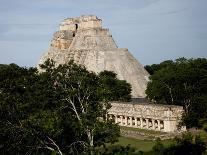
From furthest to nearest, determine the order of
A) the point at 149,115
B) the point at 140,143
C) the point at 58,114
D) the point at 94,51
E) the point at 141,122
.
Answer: the point at 94,51 < the point at 141,122 < the point at 149,115 < the point at 140,143 < the point at 58,114

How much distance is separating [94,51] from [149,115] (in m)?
37.3

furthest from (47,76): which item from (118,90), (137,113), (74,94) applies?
(118,90)

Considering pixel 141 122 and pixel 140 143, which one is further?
pixel 141 122

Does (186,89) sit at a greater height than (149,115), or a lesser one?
greater

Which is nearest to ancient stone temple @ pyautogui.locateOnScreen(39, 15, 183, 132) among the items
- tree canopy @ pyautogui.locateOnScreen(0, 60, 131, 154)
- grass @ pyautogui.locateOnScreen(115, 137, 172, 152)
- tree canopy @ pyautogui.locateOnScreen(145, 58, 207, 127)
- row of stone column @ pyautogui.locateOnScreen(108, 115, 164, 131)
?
tree canopy @ pyautogui.locateOnScreen(145, 58, 207, 127)

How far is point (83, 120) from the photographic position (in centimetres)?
2066

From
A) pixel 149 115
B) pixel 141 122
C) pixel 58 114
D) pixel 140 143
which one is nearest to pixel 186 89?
pixel 149 115

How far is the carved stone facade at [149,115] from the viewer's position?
46188 millimetres

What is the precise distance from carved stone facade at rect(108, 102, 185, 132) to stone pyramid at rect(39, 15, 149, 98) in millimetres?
23368

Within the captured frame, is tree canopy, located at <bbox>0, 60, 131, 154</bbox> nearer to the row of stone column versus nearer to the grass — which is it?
the grass

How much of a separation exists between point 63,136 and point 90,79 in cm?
320

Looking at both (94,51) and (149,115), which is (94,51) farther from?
(149,115)

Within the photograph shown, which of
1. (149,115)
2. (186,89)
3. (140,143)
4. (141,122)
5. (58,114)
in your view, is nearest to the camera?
(58,114)

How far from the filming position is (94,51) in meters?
84.8
